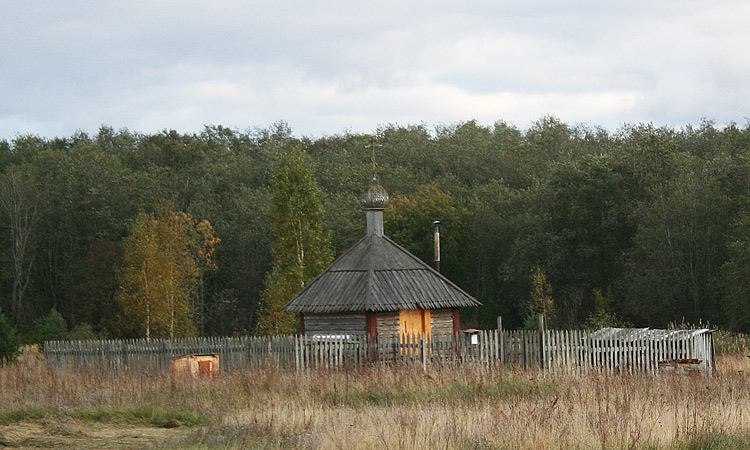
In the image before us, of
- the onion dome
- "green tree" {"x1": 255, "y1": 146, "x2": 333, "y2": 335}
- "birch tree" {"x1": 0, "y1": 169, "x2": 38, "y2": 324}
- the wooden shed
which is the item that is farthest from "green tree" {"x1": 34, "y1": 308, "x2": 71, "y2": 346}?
"birch tree" {"x1": 0, "y1": 169, "x2": 38, "y2": 324}

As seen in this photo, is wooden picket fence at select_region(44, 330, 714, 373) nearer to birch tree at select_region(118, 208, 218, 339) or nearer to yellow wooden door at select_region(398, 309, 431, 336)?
yellow wooden door at select_region(398, 309, 431, 336)

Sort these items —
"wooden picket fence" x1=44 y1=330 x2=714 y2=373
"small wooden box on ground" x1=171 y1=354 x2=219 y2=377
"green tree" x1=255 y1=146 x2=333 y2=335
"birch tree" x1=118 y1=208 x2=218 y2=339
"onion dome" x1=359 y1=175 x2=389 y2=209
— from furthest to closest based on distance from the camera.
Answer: "birch tree" x1=118 y1=208 x2=218 y2=339
"green tree" x1=255 y1=146 x2=333 y2=335
"onion dome" x1=359 y1=175 x2=389 y2=209
"small wooden box on ground" x1=171 y1=354 x2=219 y2=377
"wooden picket fence" x1=44 y1=330 x2=714 y2=373

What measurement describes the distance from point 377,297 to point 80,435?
13.8 m

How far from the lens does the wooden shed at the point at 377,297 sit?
1053 inches

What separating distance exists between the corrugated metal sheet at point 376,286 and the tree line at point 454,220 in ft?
22.9

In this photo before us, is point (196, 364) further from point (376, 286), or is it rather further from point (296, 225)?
point (296, 225)

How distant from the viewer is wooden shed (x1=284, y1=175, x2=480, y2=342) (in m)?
26.8

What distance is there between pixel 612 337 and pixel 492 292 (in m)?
29.3

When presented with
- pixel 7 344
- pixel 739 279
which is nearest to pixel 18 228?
pixel 7 344

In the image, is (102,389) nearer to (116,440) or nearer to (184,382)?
(184,382)

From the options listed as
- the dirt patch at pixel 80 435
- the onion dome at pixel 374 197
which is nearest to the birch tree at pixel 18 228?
the onion dome at pixel 374 197

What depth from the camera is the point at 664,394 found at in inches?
579

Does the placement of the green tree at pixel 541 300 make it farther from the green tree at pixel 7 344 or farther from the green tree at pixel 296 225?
the green tree at pixel 7 344

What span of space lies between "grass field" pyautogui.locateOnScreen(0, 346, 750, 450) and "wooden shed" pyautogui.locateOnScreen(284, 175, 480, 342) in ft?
25.1
